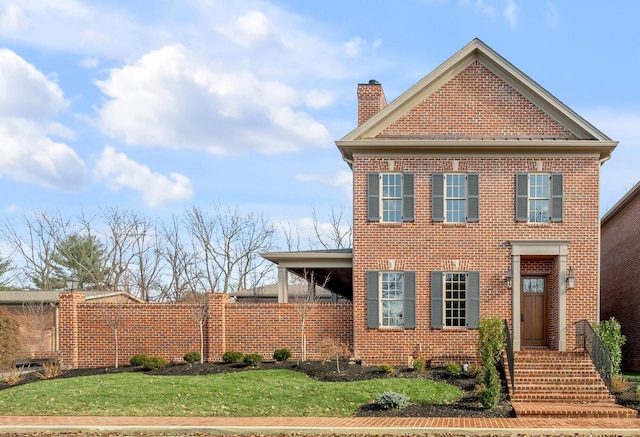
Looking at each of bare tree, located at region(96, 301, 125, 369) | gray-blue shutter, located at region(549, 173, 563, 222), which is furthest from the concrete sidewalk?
gray-blue shutter, located at region(549, 173, 563, 222)

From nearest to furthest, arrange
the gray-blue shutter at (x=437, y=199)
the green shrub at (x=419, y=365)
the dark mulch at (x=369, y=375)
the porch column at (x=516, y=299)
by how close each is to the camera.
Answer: the dark mulch at (x=369, y=375) → the green shrub at (x=419, y=365) → the porch column at (x=516, y=299) → the gray-blue shutter at (x=437, y=199)

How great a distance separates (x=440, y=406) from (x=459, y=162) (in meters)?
7.87

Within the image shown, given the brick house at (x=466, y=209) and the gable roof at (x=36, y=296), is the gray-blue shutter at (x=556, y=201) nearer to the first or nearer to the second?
the brick house at (x=466, y=209)

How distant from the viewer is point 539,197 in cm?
2058

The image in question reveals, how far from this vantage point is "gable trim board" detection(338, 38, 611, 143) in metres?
20.6

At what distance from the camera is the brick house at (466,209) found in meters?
20.4

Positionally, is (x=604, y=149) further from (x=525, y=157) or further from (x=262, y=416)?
(x=262, y=416)

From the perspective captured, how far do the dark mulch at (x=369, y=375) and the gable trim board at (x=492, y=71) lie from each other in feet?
22.0

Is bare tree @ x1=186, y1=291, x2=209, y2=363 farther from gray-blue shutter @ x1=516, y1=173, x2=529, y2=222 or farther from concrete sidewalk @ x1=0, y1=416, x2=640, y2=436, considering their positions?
gray-blue shutter @ x1=516, y1=173, x2=529, y2=222

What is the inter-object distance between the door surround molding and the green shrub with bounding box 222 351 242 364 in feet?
26.5

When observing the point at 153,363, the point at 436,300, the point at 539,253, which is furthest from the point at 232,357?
the point at 539,253

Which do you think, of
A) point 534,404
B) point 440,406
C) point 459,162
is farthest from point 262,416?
point 459,162

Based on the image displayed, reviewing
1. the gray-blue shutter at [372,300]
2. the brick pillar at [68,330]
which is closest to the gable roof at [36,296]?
the brick pillar at [68,330]

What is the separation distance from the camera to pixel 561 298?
799 inches
